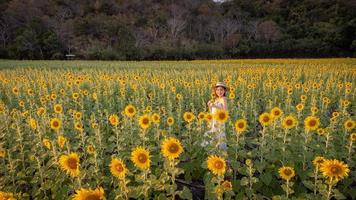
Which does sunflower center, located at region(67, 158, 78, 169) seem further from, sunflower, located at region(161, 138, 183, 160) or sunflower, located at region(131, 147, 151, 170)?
sunflower, located at region(161, 138, 183, 160)

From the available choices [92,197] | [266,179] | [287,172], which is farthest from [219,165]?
[266,179]

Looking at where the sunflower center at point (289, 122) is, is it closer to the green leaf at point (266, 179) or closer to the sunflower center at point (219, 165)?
the green leaf at point (266, 179)

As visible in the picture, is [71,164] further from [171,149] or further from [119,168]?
[171,149]

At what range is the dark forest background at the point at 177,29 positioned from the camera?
166 feet

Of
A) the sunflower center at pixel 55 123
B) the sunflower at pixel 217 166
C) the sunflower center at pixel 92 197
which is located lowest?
the sunflower at pixel 217 166

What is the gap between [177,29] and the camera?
230 ft

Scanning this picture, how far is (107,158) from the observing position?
167 inches

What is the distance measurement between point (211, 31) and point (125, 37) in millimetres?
21350

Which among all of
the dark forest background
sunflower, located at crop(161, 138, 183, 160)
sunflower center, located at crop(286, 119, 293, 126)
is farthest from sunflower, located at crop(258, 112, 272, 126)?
the dark forest background

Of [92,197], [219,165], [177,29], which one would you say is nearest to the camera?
[92,197]

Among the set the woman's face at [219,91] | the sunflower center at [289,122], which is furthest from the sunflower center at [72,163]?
the woman's face at [219,91]

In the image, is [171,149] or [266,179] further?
[266,179]

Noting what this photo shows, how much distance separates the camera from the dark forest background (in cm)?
5059

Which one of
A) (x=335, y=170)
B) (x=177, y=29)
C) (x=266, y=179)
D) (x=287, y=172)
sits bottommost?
(x=266, y=179)
